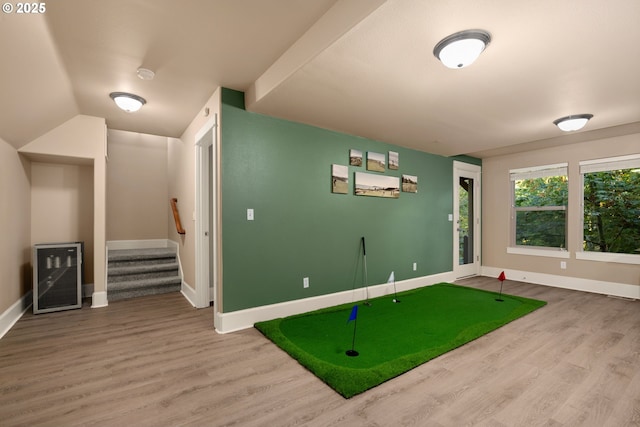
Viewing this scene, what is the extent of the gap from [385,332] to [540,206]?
440cm

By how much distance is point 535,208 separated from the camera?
5.46 meters

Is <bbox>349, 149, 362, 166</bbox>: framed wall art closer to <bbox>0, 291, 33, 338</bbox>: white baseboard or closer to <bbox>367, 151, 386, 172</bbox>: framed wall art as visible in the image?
<bbox>367, 151, 386, 172</bbox>: framed wall art

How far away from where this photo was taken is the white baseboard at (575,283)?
4414mm

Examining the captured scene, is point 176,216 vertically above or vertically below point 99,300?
above

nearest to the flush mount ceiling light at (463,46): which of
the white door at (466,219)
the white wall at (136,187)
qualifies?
the white door at (466,219)

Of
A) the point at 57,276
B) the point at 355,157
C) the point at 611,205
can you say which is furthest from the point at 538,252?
the point at 57,276

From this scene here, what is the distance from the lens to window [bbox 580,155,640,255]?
176 inches

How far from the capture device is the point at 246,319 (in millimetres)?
3178

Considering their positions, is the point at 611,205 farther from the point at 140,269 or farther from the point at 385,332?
the point at 140,269

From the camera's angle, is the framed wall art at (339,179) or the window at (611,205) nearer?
the framed wall art at (339,179)

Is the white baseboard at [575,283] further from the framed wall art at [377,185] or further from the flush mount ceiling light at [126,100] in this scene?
the flush mount ceiling light at [126,100]

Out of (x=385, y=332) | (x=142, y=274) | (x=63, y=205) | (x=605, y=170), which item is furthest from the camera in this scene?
(x=142, y=274)

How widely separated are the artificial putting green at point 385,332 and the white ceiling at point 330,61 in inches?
87.1

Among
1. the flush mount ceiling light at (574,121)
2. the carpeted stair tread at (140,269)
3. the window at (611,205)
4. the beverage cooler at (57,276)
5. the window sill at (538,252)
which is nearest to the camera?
the flush mount ceiling light at (574,121)
